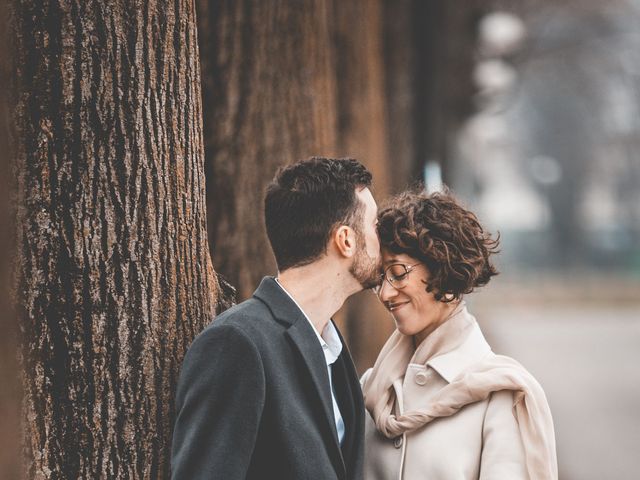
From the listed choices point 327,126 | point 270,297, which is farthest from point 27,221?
point 327,126

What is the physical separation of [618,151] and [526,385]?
52.4 m

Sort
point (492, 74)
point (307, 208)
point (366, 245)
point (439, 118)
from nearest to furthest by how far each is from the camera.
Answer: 1. point (307, 208)
2. point (366, 245)
3. point (492, 74)
4. point (439, 118)

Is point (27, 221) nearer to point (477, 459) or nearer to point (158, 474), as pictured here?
point (158, 474)

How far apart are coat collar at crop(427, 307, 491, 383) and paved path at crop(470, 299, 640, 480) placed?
5.92 metres

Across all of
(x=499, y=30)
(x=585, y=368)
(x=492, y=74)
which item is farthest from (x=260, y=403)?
(x=585, y=368)

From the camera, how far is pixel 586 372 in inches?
658

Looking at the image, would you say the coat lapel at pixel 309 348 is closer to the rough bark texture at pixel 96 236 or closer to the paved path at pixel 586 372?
the rough bark texture at pixel 96 236

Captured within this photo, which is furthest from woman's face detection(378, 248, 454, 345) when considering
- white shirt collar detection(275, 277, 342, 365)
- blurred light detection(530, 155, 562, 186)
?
blurred light detection(530, 155, 562, 186)

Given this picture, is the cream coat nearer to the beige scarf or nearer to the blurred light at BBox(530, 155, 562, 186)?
the beige scarf

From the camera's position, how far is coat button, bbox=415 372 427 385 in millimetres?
3207

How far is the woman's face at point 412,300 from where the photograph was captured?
3.28m

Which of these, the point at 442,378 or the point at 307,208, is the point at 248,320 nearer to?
the point at 307,208

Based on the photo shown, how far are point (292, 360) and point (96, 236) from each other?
68cm

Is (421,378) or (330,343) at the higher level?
(330,343)
